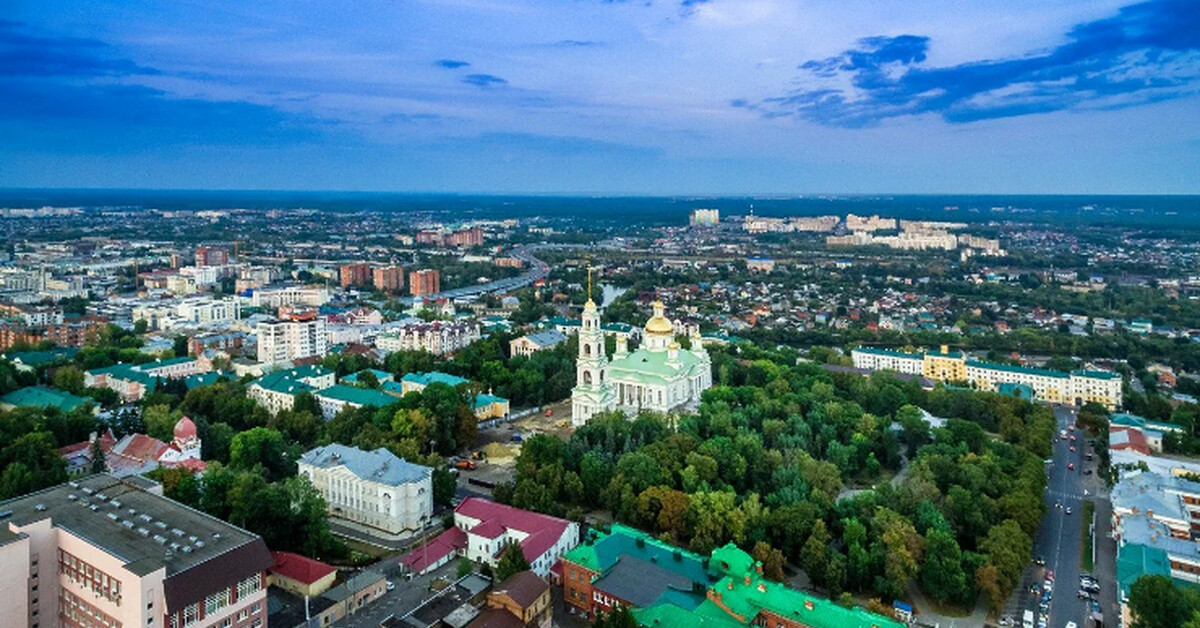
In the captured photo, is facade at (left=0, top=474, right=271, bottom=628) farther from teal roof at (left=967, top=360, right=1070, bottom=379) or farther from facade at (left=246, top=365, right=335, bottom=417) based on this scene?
teal roof at (left=967, top=360, right=1070, bottom=379)

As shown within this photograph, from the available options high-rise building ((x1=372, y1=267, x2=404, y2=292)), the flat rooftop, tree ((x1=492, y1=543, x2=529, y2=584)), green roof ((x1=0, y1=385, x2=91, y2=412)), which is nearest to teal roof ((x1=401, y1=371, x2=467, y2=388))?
green roof ((x1=0, y1=385, x2=91, y2=412))

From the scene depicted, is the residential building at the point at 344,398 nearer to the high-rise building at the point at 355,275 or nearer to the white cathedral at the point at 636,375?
the white cathedral at the point at 636,375

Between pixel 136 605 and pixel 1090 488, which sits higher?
pixel 136 605

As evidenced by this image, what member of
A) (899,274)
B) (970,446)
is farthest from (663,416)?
(899,274)

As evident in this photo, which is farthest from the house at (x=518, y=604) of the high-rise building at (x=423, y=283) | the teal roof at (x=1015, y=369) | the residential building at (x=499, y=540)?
the high-rise building at (x=423, y=283)

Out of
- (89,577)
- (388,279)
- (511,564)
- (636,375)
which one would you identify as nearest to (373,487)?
(511,564)

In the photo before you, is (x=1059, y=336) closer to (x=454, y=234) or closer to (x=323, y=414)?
(x=323, y=414)

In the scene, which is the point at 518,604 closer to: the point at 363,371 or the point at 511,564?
the point at 511,564
